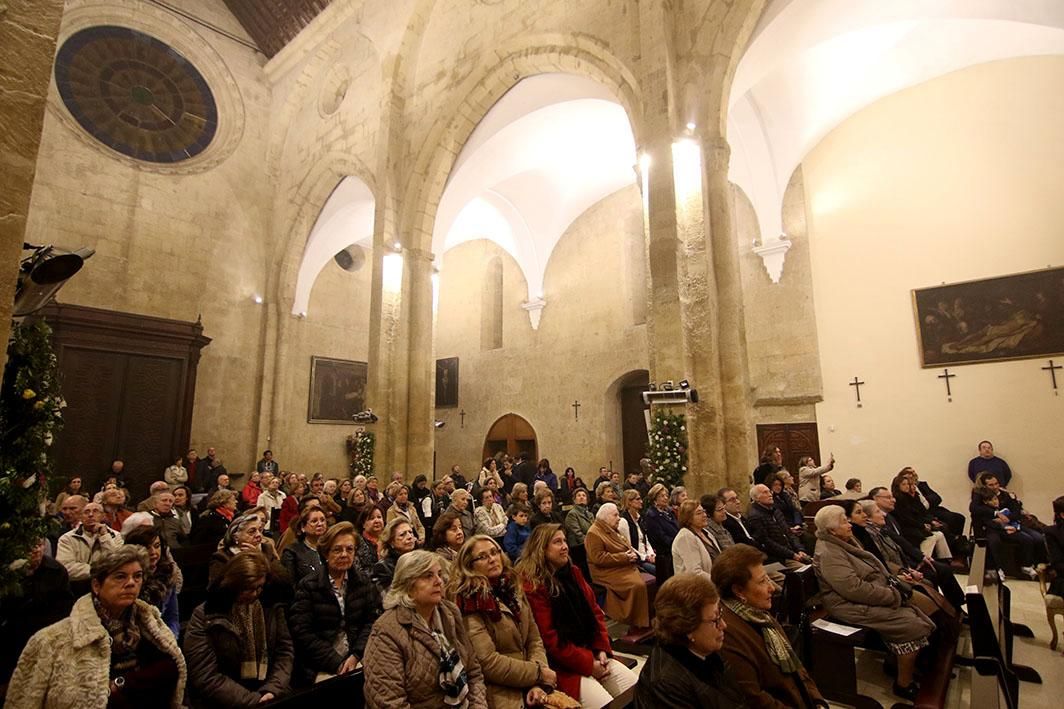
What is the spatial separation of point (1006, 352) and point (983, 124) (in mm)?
3729

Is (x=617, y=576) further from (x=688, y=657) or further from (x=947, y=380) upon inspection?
(x=947, y=380)

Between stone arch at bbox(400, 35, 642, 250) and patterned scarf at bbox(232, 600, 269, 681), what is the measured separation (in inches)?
276

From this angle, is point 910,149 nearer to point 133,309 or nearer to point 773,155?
point 773,155

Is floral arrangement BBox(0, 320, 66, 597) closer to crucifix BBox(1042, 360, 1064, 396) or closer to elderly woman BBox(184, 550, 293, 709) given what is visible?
elderly woman BBox(184, 550, 293, 709)

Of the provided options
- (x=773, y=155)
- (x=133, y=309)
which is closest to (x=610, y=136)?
(x=773, y=155)

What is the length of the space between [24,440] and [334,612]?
170 cm

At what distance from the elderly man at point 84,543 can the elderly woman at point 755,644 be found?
384cm

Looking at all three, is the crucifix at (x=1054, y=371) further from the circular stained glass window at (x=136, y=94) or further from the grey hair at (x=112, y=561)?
the circular stained glass window at (x=136, y=94)

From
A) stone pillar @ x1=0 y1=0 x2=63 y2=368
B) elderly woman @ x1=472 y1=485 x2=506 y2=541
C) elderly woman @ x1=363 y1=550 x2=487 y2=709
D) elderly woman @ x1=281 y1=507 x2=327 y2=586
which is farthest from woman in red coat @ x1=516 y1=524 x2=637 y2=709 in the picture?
elderly woman @ x1=472 y1=485 x2=506 y2=541

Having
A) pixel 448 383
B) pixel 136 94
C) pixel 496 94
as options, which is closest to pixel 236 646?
pixel 496 94

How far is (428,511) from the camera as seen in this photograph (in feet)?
24.0

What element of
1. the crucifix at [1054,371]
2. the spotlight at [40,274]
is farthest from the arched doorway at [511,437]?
the spotlight at [40,274]

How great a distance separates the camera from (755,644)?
237 cm

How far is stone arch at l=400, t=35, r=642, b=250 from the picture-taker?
825 centimetres
